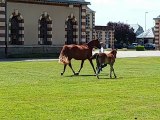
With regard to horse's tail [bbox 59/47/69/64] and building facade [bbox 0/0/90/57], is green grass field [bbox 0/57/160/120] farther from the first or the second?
building facade [bbox 0/0/90/57]

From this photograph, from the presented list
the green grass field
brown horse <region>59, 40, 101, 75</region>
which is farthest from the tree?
the green grass field

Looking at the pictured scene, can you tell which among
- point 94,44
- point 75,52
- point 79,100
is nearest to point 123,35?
point 94,44

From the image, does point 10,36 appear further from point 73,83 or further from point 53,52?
point 73,83

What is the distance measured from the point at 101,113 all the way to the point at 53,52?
34504mm

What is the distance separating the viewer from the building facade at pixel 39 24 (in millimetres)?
41938

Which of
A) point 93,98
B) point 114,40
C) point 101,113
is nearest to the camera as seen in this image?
point 101,113

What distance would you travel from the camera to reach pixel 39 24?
44812 millimetres

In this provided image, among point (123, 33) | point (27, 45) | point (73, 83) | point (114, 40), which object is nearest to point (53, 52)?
point (27, 45)

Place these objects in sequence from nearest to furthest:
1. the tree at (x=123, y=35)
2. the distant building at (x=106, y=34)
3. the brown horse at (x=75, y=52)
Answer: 1. the brown horse at (x=75, y=52)
2. the distant building at (x=106, y=34)
3. the tree at (x=123, y=35)

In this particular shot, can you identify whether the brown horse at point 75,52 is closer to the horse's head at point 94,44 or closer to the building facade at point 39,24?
the horse's head at point 94,44

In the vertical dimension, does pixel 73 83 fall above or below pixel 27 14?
below

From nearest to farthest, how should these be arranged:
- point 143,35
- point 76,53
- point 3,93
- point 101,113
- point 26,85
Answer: point 101,113 → point 3,93 → point 26,85 → point 76,53 → point 143,35

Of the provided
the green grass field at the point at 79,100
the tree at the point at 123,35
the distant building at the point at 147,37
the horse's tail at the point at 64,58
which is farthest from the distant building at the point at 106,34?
the green grass field at the point at 79,100

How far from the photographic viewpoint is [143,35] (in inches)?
4776
